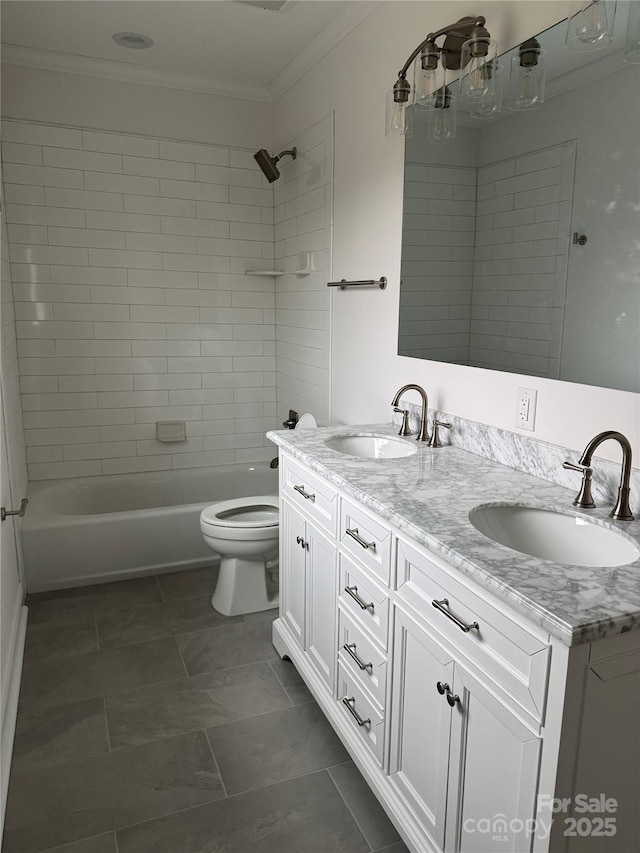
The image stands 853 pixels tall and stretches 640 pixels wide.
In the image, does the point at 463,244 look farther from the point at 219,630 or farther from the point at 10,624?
the point at 10,624

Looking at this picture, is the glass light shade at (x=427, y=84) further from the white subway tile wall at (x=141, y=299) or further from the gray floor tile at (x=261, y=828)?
the gray floor tile at (x=261, y=828)

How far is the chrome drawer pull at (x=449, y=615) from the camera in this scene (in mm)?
1275

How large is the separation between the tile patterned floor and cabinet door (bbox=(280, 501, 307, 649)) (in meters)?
0.23

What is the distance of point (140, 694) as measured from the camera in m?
2.34

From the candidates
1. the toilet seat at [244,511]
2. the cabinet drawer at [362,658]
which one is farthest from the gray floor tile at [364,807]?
the toilet seat at [244,511]

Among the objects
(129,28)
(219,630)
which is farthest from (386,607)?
(129,28)

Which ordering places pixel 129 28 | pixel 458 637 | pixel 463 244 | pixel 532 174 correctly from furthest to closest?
1. pixel 129 28
2. pixel 463 244
3. pixel 532 174
4. pixel 458 637

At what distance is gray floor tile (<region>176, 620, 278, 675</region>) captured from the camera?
2551mm

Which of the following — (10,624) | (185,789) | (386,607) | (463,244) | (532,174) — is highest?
(532,174)

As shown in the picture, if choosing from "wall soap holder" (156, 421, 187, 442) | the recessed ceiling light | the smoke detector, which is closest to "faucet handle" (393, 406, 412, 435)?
the smoke detector

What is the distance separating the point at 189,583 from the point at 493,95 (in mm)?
2586

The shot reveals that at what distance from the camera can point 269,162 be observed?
361 centimetres

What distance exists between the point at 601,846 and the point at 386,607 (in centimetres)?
67

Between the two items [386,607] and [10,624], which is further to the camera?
[10,624]
